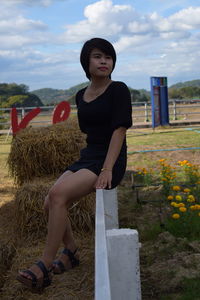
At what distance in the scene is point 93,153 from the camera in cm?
249

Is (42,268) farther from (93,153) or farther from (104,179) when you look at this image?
(93,153)

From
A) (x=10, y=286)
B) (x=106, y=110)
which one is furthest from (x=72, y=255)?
(x=106, y=110)

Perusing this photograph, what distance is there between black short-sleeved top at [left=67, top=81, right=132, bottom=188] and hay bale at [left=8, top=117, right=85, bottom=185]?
174 cm

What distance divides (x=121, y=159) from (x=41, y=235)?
1.56 meters

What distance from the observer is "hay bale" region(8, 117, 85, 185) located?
14.1 ft

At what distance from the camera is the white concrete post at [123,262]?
5.78ft

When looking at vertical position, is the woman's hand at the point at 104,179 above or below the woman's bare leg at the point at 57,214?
above

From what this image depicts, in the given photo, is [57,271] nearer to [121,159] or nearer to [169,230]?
[121,159]

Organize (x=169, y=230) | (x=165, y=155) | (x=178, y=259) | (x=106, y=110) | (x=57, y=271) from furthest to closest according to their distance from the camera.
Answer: (x=165, y=155) → (x=169, y=230) → (x=178, y=259) → (x=57, y=271) → (x=106, y=110)

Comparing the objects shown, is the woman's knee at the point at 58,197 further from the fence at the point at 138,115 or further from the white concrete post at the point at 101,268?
the fence at the point at 138,115

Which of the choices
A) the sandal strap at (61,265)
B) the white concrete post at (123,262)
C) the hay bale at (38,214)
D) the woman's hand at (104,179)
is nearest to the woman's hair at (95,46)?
the woman's hand at (104,179)

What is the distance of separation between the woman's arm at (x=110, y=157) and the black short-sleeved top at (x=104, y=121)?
48 mm

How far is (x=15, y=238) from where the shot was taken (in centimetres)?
368

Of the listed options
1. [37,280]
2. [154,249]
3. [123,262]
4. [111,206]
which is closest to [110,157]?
[123,262]
